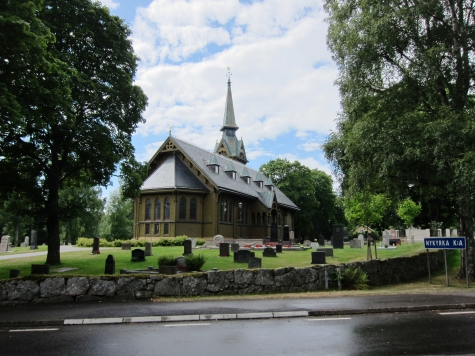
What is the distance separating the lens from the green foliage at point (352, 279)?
675 inches

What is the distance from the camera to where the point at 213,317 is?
35.7ft

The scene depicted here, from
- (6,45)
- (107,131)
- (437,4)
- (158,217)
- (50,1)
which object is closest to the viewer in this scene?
(6,45)

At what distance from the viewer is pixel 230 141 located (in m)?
79.2

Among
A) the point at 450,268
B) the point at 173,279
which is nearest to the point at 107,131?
the point at 173,279

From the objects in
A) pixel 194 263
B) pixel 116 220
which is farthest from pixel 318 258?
pixel 116 220

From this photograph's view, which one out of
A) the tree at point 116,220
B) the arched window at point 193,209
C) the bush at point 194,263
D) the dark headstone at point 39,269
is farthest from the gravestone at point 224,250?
the tree at point 116,220

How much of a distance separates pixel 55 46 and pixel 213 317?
17287 millimetres

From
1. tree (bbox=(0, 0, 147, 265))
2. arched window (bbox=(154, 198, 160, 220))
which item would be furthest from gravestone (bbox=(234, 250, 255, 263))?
arched window (bbox=(154, 198, 160, 220))

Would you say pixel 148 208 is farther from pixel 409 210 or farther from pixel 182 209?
pixel 409 210

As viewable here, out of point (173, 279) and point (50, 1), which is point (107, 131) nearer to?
point (50, 1)

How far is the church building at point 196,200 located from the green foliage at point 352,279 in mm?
27258

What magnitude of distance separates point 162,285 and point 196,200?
31.1 m

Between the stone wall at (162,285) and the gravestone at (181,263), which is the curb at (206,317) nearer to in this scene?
the stone wall at (162,285)

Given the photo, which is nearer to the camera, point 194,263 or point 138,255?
point 194,263
